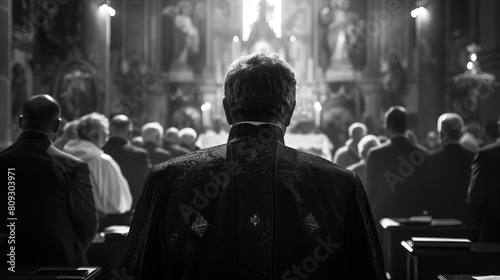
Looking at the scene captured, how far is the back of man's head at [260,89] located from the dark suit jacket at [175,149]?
6.36 m

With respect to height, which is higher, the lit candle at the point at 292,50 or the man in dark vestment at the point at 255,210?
the lit candle at the point at 292,50

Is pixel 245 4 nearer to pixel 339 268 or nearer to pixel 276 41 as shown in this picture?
pixel 276 41

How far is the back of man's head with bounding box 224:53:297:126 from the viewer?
2.48 m

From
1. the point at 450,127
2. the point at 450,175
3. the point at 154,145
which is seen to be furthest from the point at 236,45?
the point at 450,127

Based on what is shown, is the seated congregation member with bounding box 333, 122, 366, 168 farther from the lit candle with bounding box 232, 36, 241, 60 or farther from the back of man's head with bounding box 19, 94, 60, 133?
the lit candle with bounding box 232, 36, 241, 60

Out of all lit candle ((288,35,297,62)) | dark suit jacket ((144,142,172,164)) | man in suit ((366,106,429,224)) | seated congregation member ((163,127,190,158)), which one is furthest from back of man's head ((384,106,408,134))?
lit candle ((288,35,297,62))

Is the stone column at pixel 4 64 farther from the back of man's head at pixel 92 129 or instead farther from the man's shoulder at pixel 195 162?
the man's shoulder at pixel 195 162

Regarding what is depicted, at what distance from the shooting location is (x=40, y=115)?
4211mm

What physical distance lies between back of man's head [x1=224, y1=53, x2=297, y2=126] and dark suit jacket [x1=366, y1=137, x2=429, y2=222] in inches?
169

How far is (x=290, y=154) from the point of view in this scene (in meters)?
2.51

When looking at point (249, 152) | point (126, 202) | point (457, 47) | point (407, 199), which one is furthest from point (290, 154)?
point (457, 47)

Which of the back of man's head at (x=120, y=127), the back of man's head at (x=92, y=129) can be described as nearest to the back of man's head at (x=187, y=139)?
the back of man's head at (x=120, y=127)

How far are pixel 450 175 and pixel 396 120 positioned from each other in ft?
3.34

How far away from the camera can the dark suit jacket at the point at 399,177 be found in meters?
6.65
